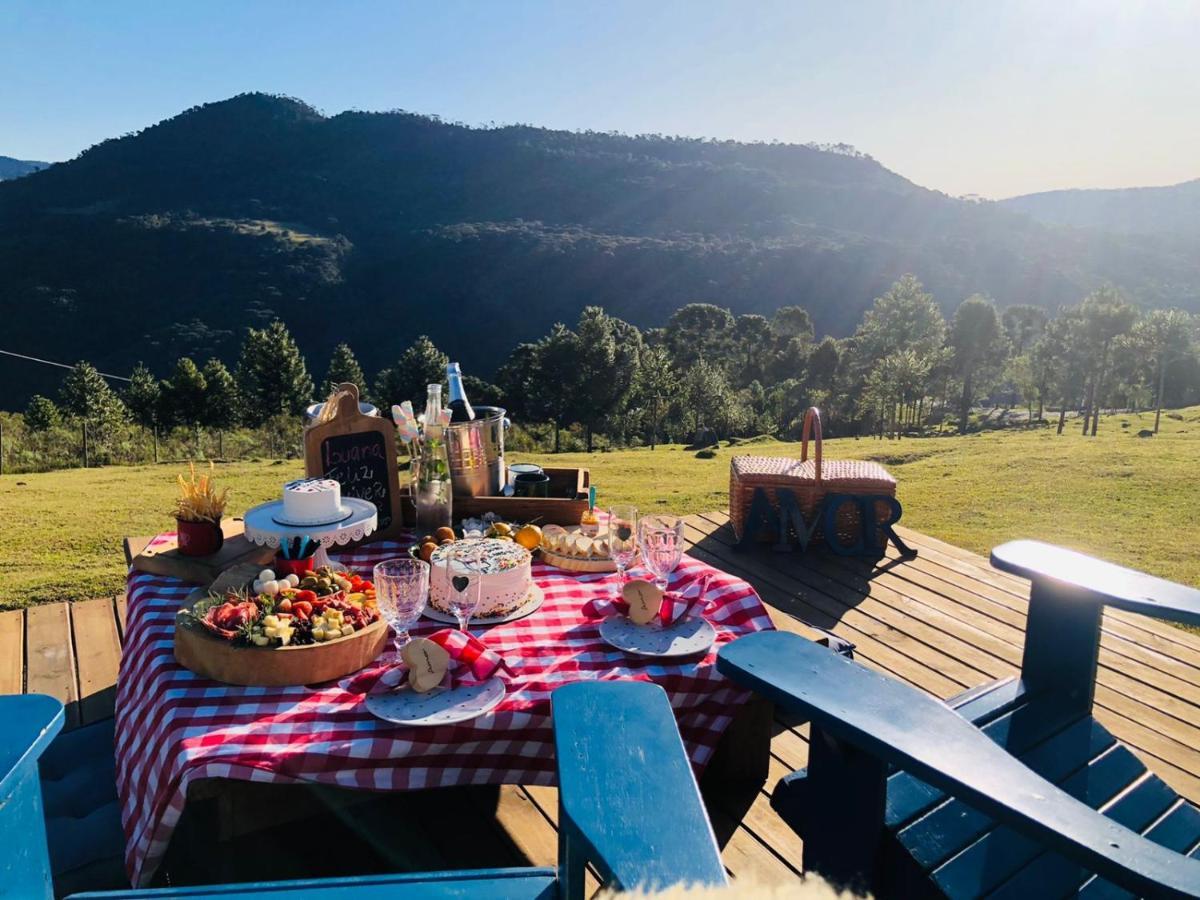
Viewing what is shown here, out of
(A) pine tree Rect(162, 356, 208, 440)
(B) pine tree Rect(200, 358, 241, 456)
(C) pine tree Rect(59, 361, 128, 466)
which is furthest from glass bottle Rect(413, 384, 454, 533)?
(A) pine tree Rect(162, 356, 208, 440)

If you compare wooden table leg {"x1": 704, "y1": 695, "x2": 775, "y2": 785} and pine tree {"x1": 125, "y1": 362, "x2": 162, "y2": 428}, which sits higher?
wooden table leg {"x1": 704, "y1": 695, "x2": 775, "y2": 785}

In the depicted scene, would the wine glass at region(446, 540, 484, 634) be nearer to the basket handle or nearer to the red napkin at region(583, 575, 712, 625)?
the red napkin at region(583, 575, 712, 625)

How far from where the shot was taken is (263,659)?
1.52 m

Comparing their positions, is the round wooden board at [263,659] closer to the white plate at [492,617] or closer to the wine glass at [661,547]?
the white plate at [492,617]

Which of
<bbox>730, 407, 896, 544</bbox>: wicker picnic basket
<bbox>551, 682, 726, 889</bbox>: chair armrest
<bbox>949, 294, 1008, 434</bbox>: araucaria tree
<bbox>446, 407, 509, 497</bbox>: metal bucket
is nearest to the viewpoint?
<bbox>551, 682, 726, 889</bbox>: chair armrest

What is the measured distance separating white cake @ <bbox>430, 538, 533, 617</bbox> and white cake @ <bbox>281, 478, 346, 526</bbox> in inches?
13.1

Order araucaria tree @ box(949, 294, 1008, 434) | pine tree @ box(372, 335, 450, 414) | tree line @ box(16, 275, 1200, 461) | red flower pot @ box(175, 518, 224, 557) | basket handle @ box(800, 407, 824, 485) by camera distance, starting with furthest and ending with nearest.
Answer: araucaria tree @ box(949, 294, 1008, 434) < pine tree @ box(372, 335, 450, 414) < tree line @ box(16, 275, 1200, 461) < basket handle @ box(800, 407, 824, 485) < red flower pot @ box(175, 518, 224, 557)

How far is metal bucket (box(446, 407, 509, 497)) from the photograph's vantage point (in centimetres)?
265

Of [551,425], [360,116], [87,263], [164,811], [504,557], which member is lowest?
[551,425]

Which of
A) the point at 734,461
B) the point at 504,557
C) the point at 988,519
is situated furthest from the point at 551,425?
the point at 504,557

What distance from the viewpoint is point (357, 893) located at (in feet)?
2.31

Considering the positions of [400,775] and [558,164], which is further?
[558,164]

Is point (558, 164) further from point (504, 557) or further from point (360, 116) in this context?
point (504, 557)

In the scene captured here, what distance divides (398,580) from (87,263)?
5972 centimetres
